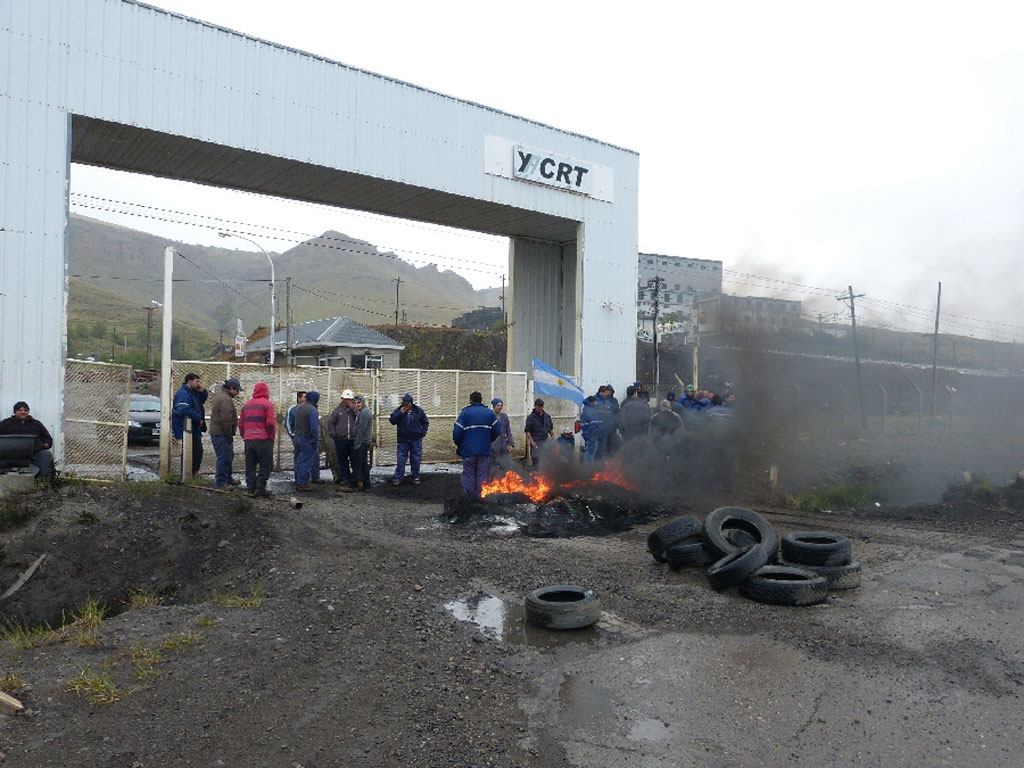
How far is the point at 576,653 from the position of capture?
5.75 metres

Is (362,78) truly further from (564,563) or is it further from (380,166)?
(564,563)

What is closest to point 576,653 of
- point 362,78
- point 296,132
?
point 296,132

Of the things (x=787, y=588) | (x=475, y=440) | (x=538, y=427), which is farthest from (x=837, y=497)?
(x=787, y=588)

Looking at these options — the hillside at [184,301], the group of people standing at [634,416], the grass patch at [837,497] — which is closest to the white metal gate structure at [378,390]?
the group of people standing at [634,416]

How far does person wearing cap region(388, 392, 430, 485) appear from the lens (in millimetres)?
13828

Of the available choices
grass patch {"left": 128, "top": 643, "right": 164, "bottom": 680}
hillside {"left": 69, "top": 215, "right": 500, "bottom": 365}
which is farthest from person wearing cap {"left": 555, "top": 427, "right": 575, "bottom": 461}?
hillside {"left": 69, "top": 215, "right": 500, "bottom": 365}

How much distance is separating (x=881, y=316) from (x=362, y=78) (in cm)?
2849

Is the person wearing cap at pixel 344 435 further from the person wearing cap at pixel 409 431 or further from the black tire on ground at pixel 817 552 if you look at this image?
the black tire on ground at pixel 817 552

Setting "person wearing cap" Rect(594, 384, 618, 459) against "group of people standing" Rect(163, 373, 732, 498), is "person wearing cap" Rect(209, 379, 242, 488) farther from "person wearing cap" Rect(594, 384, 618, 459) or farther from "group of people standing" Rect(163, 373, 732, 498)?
"person wearing cap" Rect(594, 384, 618, 459)

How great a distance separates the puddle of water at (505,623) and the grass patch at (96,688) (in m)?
2.79

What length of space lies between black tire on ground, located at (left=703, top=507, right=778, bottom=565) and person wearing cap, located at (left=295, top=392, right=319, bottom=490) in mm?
7508

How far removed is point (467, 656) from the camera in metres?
5.55

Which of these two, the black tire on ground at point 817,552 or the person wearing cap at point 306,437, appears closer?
the black tire on ground at point 817,552

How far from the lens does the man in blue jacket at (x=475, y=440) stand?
1214 centimetres
